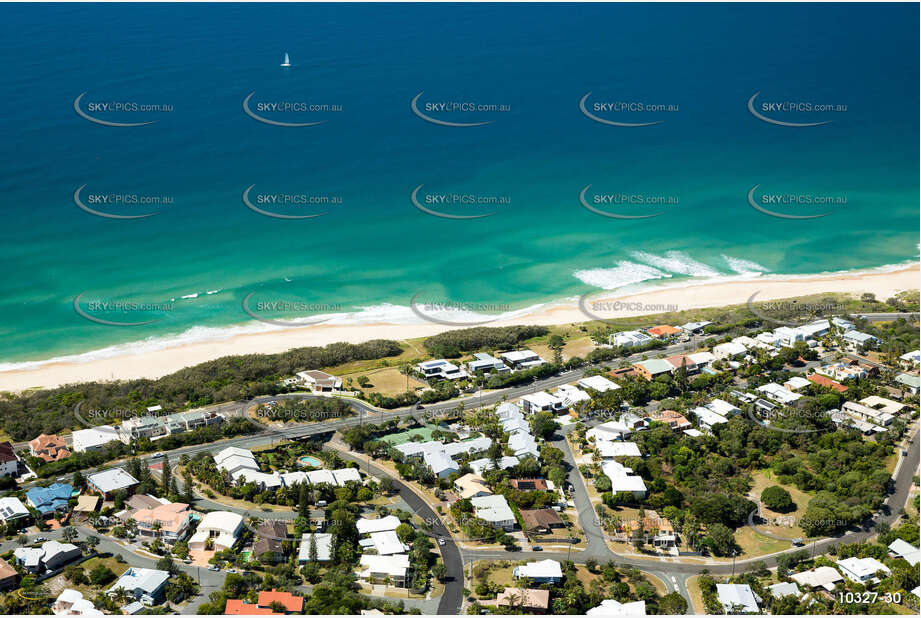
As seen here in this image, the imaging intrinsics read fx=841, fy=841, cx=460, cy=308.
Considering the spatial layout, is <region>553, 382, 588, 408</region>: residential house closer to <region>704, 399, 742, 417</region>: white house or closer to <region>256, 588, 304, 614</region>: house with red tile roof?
<region>704, 399, 742, 417</region>: white house

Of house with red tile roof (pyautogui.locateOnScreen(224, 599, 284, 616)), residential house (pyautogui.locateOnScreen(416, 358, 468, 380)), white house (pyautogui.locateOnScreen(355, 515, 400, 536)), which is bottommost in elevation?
residential house (pyautogui.locateOnScreen(416, 358, 468, 380))

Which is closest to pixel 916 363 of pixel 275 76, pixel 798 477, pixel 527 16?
pixel 798 477

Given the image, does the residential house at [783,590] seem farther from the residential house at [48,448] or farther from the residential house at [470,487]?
the residential house at [48,448]

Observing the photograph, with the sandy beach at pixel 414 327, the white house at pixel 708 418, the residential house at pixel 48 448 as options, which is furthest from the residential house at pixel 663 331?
the residential house at pixel 48 448

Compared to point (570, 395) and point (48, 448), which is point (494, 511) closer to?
point (570, 395)

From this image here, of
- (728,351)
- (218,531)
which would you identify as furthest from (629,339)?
(218,531)

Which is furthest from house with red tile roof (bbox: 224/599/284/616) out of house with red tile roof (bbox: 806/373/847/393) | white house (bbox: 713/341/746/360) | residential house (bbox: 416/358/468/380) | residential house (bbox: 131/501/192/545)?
white house (bbox: 713/341/746/360)
